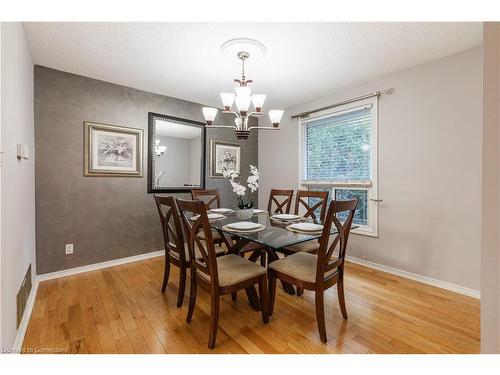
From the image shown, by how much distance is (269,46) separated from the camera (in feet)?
6.70

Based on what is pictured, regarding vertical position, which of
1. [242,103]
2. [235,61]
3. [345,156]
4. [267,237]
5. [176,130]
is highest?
[235,61]

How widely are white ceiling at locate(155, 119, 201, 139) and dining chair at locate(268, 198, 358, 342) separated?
2.49m

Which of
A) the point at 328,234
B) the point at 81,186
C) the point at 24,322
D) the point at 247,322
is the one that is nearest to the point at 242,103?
the point at 328,234

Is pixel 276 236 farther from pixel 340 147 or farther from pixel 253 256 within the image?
pixel 340 147

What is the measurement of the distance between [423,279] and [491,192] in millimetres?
2175

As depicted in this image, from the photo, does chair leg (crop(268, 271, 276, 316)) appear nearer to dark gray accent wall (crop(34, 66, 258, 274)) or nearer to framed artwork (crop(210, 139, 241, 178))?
dark gray accent wall (crop(34, 66, 258, 274))

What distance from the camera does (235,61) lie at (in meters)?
2.30

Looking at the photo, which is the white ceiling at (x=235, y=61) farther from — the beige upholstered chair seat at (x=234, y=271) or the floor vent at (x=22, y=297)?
the floor vent at (x=22, y=297)

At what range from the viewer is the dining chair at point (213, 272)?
1439 mm

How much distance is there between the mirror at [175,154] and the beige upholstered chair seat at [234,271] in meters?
1.91

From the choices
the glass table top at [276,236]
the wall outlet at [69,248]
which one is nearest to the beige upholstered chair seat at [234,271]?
the glass table top at [276,236]

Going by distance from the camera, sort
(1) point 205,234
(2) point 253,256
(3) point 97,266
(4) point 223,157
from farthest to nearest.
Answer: (4) point 223,157 → (3) point 97,266 → (2) point 253,256 → (1) point 205,234

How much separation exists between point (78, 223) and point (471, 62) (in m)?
4.38
